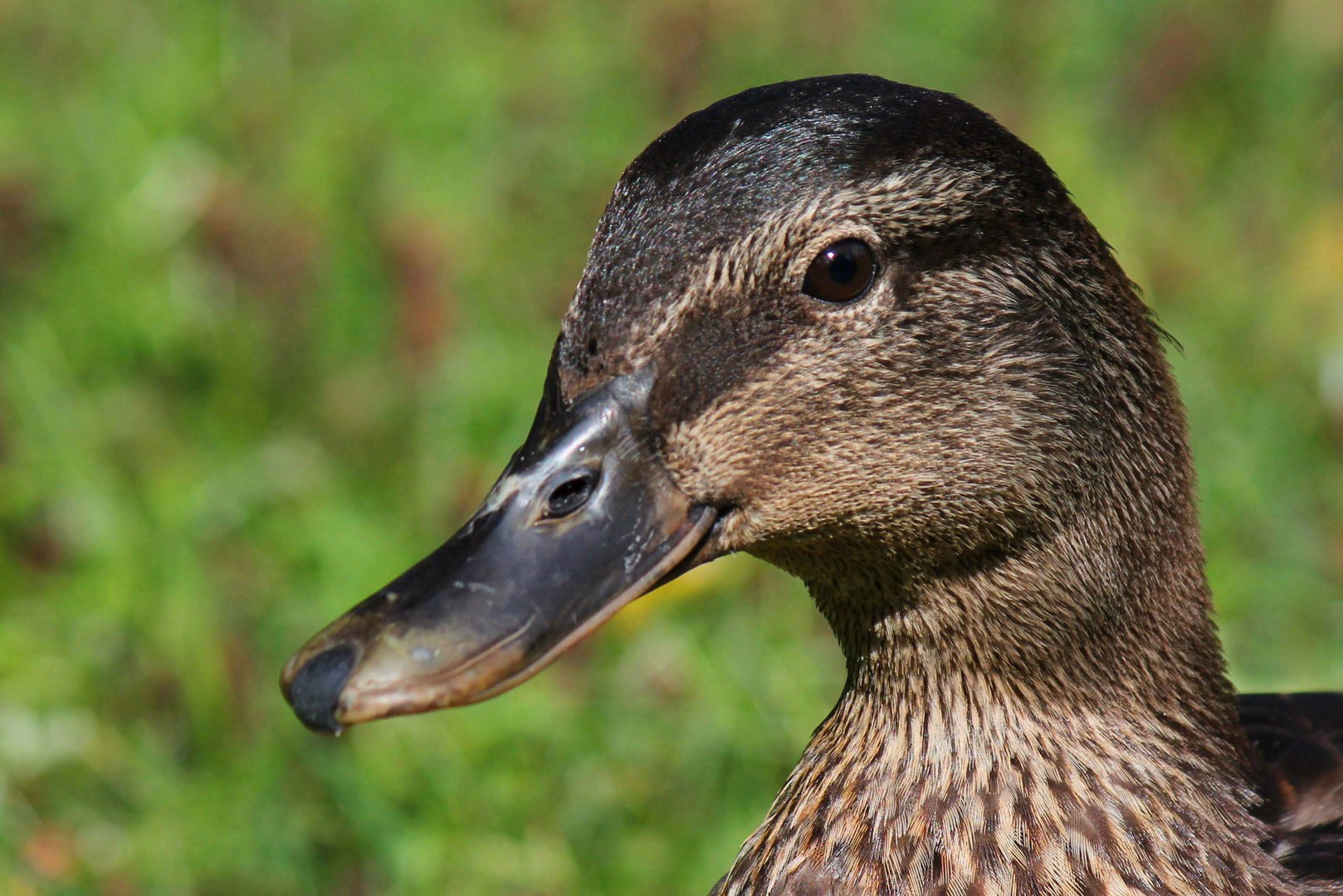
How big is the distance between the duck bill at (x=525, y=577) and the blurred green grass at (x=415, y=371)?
1.18m

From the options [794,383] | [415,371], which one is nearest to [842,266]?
[794,383]

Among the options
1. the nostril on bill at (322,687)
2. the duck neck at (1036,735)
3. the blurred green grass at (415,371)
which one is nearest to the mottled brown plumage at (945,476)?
the duck neck at (1036,735)

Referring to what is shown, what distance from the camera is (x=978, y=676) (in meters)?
2.09

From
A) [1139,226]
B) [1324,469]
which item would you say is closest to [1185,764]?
[1324,469]

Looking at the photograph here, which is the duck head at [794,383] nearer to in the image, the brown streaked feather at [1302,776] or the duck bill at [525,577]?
the duck bill at [525,577]

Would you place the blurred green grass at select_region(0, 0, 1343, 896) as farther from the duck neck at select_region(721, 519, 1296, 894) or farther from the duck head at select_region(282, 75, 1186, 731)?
the duck head at select_region(282, 75, 1186, 731)

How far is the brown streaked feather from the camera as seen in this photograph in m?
2.13

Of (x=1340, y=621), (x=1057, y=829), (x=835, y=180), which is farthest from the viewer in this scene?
(x=1340, y=621)

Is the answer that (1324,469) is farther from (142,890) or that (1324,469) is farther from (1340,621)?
(142,890)

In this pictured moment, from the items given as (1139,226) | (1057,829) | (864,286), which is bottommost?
(1057,829)

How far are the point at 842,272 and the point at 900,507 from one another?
0.27 m

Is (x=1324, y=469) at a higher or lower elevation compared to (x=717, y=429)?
higher

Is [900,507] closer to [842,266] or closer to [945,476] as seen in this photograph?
[945,476]

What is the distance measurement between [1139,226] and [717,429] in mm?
2872
